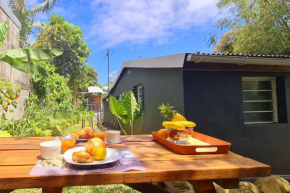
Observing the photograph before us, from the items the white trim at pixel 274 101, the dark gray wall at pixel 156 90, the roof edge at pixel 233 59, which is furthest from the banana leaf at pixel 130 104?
the white trim at pixel 274 101

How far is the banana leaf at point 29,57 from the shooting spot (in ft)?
9.90

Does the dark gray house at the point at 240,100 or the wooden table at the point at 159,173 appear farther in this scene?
the dark gray house at the point at 240,100

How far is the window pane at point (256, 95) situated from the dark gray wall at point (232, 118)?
0.33 m

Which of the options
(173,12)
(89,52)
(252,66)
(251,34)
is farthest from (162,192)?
(89,52)

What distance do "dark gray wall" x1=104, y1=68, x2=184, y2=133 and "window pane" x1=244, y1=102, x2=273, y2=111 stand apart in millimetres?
1602

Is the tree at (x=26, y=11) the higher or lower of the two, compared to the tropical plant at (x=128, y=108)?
higher

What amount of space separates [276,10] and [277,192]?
5.95 metres

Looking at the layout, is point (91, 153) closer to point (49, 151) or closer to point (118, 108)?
point (49, 151)

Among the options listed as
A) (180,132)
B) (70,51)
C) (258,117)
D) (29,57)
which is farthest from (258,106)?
(70,51)

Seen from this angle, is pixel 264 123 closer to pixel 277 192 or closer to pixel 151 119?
pixel 277 192

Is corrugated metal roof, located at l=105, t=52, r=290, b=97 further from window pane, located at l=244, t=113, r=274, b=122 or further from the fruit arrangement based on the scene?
the fruit arrangement

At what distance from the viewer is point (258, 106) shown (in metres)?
4.46

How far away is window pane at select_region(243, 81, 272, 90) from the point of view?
4426mm

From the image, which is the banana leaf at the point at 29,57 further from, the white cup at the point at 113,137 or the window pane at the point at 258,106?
the window pane at the point at 258,106
